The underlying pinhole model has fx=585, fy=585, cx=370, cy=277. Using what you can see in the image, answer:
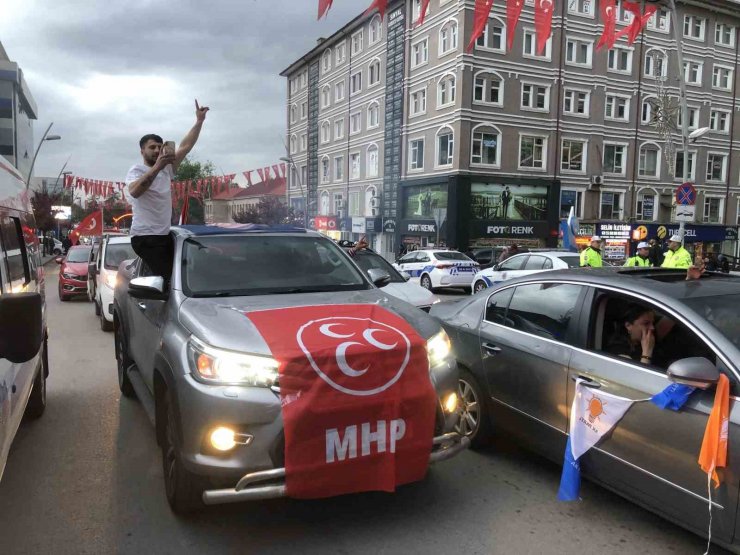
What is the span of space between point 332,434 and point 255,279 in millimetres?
1574

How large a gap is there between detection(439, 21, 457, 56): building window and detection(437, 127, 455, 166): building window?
4825 millimetres

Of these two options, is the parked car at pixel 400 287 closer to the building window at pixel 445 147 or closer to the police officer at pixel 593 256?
the police officer at pixel 593 256

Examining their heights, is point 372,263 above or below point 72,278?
above

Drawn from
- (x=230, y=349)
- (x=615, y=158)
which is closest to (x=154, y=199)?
(x=230, y=349)

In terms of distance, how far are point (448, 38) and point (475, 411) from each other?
35.3 m

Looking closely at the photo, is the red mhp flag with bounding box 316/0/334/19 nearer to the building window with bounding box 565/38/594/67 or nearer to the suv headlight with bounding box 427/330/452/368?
the suv headlight with bounding box 427/330/452/368

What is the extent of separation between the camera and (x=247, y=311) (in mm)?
3559

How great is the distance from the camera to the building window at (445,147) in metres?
35.8

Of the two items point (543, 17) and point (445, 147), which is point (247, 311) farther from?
point (445, 147)

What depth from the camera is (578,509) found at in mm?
3674

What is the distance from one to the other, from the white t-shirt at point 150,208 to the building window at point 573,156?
36.5m

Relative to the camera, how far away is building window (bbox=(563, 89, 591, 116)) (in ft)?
125

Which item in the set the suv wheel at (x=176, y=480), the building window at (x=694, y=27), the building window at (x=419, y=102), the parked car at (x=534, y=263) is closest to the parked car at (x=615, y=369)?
the suv wheel at (x=176, y=480)

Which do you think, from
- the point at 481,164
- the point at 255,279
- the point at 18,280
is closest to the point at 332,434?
the point at 255,279
